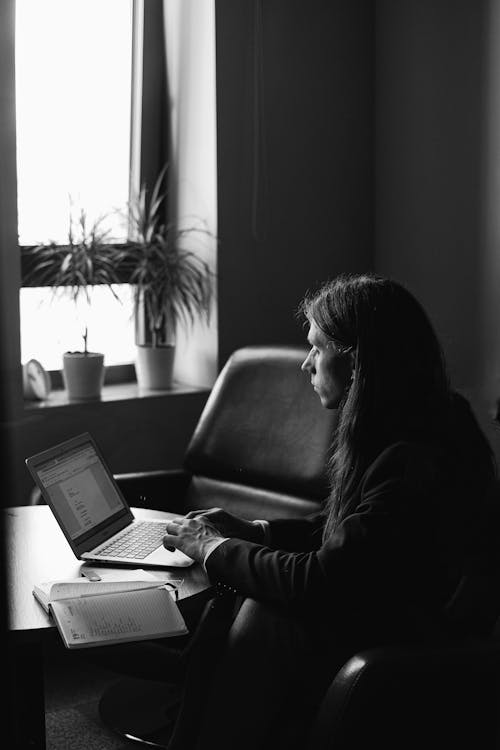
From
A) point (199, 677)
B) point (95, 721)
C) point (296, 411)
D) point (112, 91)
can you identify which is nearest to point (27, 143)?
point (112, 91)

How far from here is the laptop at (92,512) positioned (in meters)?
1.97

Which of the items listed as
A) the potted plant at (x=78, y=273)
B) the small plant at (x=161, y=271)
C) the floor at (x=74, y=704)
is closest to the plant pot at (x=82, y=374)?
the potted plant at (x=78, y=273)

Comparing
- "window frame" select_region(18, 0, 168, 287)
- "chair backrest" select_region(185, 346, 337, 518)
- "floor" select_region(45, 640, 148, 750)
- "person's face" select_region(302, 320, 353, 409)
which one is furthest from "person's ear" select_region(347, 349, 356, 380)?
"window frame" select_region(18, 0, 168, 287)

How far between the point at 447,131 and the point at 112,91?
1128 millimetres

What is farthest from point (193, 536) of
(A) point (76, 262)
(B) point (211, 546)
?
(A) point (76, 262)

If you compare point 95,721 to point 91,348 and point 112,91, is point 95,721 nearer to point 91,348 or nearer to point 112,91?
point 91,348

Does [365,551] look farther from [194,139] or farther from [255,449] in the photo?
[194,139]

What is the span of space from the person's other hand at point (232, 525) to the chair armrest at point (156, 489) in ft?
2.41

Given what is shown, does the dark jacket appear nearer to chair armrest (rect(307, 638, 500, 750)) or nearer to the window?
chair armrest (rect(307, 638, 500, 750))

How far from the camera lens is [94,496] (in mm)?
2113

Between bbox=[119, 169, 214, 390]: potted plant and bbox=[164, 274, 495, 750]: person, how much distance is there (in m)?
1.53

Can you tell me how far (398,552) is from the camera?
1.56m

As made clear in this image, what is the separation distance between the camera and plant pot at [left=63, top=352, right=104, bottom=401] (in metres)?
3.13

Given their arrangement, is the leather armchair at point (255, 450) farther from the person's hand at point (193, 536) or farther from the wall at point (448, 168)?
the person's hand at point (193, 536)
